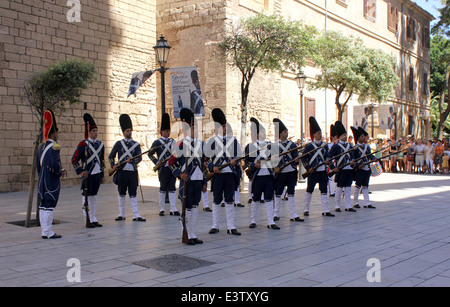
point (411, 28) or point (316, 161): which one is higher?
point (411, 28)

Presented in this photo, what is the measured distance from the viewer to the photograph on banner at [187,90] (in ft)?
39.1

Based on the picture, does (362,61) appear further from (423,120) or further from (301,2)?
(423,120)

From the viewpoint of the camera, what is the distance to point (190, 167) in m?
7.50

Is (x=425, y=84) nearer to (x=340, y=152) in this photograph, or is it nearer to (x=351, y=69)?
(x=351, y=69)

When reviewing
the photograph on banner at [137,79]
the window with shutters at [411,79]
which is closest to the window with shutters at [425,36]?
the window with shutters at [411,79]

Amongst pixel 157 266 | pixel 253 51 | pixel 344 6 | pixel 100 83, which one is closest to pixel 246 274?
pixel 157 266

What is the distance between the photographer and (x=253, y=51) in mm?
14227

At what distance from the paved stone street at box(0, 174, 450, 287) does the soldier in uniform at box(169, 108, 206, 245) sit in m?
0.45

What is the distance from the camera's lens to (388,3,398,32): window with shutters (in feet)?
118

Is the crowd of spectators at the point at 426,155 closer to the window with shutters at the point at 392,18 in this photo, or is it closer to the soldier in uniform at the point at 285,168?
the window with shutters at the point at 392,18

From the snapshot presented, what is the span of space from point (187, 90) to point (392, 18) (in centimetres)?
2957

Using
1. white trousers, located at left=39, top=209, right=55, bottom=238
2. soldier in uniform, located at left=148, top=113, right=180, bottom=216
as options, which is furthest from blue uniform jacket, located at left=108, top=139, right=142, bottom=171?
white trousers, located at left=39, top=209, right=55, bottom=238

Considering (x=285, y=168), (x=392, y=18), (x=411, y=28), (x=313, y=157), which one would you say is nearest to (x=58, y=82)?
(x=285, y=168)
